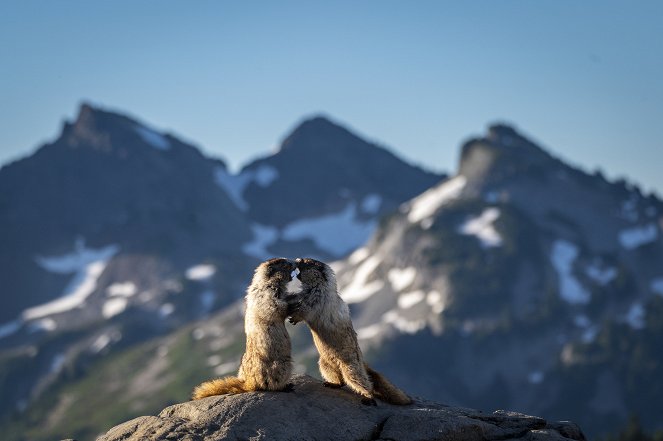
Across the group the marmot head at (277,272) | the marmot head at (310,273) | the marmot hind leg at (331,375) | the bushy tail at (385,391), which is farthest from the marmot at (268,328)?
the bushy tail at (385,391)

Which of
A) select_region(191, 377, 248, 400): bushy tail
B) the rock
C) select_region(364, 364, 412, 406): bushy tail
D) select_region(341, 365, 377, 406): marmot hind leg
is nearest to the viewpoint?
the rock

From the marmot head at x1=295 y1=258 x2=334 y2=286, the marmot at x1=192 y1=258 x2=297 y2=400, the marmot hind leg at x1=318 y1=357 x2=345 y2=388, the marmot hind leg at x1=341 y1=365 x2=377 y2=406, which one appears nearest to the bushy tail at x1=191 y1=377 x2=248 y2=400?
the marmot at x1=192 y1=258 x2=297 y2=400

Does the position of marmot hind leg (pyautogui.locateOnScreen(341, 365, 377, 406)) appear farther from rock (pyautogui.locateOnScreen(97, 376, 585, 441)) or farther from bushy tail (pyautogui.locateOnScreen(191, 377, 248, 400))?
bushy tail (pyautogui.locateOnScreen(191, 377, 248, 400))

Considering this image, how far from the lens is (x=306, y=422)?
26.9m

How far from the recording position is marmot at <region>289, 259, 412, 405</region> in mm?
27641

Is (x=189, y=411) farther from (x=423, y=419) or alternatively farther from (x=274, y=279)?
(x=423, y=419)

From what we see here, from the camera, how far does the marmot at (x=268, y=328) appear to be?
27422 mm

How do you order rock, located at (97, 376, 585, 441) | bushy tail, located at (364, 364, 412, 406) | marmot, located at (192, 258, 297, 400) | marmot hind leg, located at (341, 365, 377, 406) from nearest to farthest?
rock, located at (97, 376, 585, 441), marmot, located at (192, 258, 297, 400), marmot hind leg, located at (341, 365, 377, 406), bushy tail, located at (364, 364, 412, 406)

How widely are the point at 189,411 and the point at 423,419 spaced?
6270 mm

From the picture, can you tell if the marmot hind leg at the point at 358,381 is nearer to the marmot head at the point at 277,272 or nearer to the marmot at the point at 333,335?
the marmot at the point at 333,335

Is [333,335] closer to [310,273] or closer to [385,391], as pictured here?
[310,273]

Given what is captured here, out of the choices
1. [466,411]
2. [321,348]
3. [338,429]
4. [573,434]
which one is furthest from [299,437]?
[573,434]

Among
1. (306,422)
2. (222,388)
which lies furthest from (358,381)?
(222,388)

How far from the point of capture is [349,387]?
28672mm
